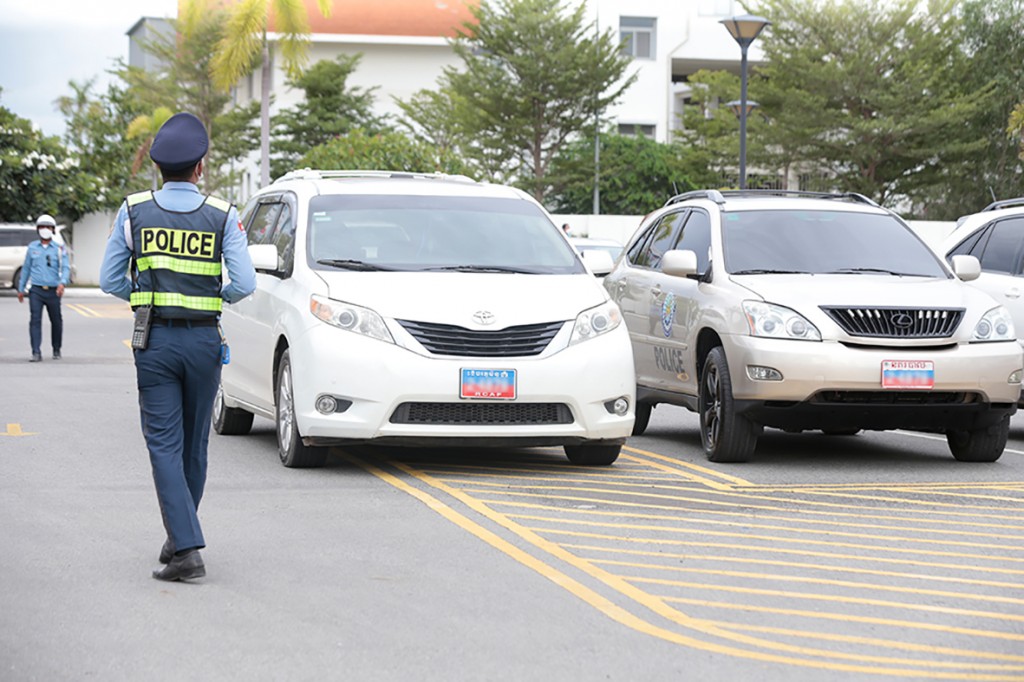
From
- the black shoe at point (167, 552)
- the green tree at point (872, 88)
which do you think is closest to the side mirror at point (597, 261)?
the black shoe at point (167, 552)

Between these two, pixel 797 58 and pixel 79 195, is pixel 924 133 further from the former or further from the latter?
pixel 79 195

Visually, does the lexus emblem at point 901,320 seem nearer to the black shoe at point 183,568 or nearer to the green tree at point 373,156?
the black shoe at point 183,568

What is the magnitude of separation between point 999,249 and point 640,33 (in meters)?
55.4

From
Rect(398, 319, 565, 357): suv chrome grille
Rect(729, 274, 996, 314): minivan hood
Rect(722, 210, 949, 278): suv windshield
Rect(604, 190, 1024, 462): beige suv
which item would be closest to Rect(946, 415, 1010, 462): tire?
Rect(604, 190, 1024, 462): beige suv

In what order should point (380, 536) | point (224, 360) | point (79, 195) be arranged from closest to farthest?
point (224, 360)
point (380, 536)
point (79, 195)

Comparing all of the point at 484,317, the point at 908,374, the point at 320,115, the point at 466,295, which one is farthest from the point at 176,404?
the point at 320,115

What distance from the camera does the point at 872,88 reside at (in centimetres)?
5681

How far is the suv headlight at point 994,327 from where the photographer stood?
11.3 metres

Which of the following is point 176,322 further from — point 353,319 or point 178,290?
point 353,319

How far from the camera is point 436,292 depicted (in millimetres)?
A: 10578

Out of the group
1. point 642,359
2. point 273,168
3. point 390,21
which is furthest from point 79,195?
point 642,359

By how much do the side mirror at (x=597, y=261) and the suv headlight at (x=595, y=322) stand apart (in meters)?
0.83

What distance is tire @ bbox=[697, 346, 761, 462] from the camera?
11.3 metres

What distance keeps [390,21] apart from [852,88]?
19983mm
